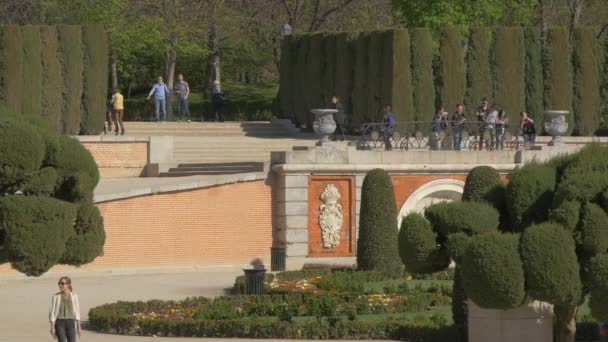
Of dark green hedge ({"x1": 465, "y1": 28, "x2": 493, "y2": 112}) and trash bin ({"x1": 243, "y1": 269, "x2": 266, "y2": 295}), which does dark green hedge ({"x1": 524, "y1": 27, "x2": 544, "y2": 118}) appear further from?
trash bin ({"x1": 243, "y1": 269, "x2": 266, "y2": 295})

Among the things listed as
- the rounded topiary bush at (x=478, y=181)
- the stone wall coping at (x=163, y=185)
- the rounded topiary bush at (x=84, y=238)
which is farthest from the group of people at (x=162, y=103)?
the rounded topiary bush at (x=84, y=238)

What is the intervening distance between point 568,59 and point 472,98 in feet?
9.97

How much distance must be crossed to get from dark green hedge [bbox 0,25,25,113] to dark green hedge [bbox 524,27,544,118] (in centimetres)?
1383

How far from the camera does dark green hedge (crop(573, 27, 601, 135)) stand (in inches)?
1906

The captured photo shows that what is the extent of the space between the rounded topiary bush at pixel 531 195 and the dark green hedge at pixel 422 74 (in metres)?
23.7

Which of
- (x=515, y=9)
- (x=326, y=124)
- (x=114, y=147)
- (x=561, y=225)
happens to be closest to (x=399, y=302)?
(x=561, y=225)

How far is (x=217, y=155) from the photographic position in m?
45.2

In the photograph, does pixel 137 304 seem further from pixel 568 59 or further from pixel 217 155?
pixel 568 59

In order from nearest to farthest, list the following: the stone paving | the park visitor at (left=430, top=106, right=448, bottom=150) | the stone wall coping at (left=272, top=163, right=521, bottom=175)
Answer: the stone paving
the stone wall coping at (left=272, top=163, right=521, bottom=175)
the park visitor at (left=430, top=106, right=448, bottom=150)

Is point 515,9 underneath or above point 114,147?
above

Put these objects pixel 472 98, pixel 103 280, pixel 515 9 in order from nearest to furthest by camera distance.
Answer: pixel 103 280 < pixel 472 98 < pixel 515 9

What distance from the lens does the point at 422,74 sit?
4719 centimetres

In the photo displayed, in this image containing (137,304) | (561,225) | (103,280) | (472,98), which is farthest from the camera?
(472,98)

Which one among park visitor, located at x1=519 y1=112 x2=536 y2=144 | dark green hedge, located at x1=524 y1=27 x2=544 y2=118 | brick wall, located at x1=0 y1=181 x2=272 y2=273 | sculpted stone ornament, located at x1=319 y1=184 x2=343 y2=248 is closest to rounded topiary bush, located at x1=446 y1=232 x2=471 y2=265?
brick wall, located at x1=0 y1=181 x2=272 y2=273
